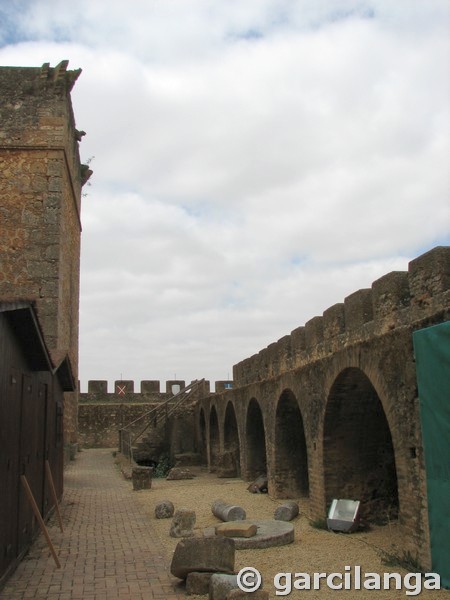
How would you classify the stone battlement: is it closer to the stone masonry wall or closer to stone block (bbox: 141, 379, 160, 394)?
stone block (bbox: 141, 379, 160, 394)

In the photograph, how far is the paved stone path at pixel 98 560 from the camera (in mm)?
5961

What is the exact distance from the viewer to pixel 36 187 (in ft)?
51.1

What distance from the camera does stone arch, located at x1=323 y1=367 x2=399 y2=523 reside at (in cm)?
928

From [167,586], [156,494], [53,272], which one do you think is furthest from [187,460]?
[167,586]

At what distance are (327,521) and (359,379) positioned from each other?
2191 millimetres

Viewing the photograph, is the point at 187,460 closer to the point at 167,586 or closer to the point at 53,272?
the point at 53,272

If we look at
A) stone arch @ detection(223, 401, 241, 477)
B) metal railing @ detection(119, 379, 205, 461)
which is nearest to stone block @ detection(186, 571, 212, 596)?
stone arch @ detection(223, 401, 241, 477)

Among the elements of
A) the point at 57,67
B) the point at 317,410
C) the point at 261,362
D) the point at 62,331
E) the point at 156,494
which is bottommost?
the point at 156,494

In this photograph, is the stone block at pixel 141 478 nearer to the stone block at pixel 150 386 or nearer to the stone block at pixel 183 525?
the stone block at pixel 183 525

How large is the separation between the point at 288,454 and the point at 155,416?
12.7 m

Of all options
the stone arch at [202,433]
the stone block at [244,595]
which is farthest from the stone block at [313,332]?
the stone arch at [202,433]

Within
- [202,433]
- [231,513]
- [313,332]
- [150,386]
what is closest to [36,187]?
[313,332]

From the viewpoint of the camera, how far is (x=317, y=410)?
9703 mm

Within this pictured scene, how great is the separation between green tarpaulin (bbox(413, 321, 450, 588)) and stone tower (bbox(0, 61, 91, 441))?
10857mm
